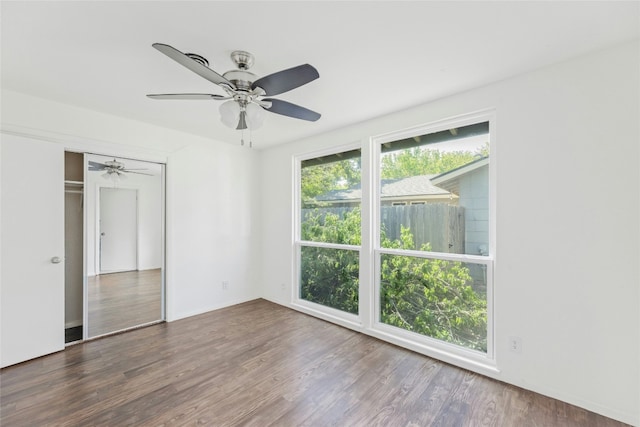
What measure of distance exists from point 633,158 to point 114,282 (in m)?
5.03

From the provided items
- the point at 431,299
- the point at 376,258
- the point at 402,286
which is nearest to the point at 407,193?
the point at 376,258

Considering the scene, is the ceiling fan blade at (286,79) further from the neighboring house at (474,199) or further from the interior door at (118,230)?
the interior door at (118,230)

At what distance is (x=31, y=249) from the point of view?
2611 millimetres

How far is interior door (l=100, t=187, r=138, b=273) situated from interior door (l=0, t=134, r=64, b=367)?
50 centimetres

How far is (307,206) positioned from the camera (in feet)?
13.5

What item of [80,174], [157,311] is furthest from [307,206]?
[80,174]

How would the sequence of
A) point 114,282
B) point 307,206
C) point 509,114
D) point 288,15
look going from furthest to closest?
point 307,206
point 114,282
point 509,114
point 288,15

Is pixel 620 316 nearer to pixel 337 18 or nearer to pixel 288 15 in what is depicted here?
pixel 337 18

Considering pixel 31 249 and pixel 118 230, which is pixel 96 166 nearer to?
pixel 118 230

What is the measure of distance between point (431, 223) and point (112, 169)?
364cm

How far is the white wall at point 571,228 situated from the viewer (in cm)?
182

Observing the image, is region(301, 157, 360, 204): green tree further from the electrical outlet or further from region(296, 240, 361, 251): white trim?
the electrical outlet

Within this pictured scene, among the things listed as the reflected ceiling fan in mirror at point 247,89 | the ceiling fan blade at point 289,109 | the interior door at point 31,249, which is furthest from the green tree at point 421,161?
the interior door at point 31,249

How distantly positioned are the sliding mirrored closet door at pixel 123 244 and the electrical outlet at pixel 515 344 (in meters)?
3.85
